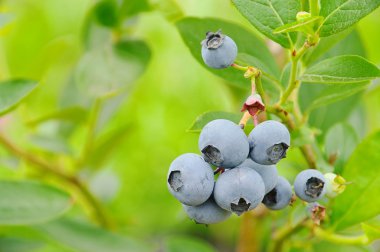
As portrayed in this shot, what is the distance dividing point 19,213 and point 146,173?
52.1 inches

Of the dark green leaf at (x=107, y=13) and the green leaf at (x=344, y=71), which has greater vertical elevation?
the dark green leaf at (x=107, y=13)

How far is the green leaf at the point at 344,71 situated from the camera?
29.3 inches

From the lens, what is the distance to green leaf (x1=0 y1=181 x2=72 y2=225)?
3.63ft

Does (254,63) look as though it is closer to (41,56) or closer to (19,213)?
(19,213)

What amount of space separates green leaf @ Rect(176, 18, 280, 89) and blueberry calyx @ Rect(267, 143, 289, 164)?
0.27 m

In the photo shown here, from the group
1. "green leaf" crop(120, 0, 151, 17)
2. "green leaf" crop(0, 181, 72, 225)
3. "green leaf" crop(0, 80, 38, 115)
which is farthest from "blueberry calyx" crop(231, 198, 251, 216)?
"green leaf" crop(120, 0, 151, 17)

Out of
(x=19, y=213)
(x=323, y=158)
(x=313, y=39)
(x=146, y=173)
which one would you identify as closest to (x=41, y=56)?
(x=19, y=213)

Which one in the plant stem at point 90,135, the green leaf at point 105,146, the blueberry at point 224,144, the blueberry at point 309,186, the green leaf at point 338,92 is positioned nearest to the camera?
the blueberry at point 224,144

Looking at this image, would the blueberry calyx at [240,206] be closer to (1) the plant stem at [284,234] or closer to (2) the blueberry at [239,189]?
(2) the blueberry at [239,189]

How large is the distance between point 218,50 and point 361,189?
0.43 metres

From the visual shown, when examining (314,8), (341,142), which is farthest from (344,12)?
(341,142)

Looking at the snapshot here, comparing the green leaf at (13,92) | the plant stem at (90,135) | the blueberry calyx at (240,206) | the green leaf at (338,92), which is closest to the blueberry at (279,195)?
the blueberry calyx at (240,206)

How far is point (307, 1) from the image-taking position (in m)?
0.85

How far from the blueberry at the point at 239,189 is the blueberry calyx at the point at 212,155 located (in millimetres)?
22
